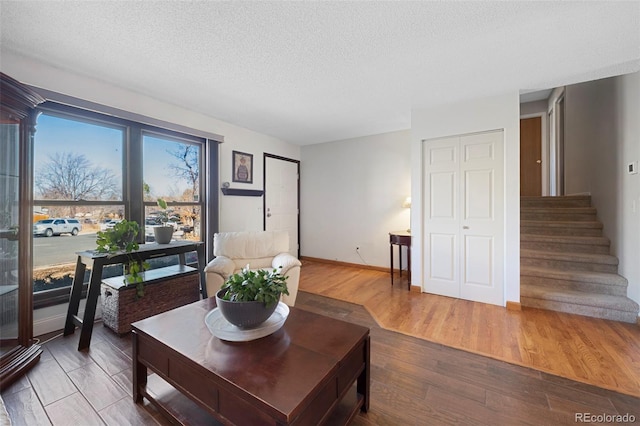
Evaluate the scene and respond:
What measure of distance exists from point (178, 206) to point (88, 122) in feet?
3.90

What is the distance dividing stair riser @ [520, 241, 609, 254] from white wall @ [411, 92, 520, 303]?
0.82 metres

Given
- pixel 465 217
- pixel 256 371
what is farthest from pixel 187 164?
pixel 465 217

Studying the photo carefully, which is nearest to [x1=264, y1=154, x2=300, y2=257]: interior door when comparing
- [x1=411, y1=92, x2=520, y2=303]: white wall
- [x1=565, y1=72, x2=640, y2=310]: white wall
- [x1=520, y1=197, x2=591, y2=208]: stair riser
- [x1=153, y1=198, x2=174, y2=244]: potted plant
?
[x1=153, y1=198, x2=174, y2=244]: potted plant

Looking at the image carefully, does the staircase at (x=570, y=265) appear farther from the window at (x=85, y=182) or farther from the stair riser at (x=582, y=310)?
the window at (x=85, y=182)

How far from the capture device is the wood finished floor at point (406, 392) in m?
1.38

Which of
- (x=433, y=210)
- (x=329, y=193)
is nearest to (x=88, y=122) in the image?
(x=329, y=193)

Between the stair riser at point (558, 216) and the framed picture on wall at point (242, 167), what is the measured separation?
4.18 m

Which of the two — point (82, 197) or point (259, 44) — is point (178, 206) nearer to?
point (82, 197)

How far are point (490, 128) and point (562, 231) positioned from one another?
1834 mm

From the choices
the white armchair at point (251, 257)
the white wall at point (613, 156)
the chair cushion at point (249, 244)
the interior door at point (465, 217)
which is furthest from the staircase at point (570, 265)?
the chair cushion at point (249, 244)

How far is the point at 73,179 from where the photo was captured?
8.00ft

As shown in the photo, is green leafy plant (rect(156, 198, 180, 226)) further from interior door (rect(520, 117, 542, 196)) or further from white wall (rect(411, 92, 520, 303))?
interior door (rect(520, 117, 542, 196))

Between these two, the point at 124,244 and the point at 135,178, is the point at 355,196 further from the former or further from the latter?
the point at 124,244

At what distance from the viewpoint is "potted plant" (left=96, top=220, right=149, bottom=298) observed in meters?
2.22
